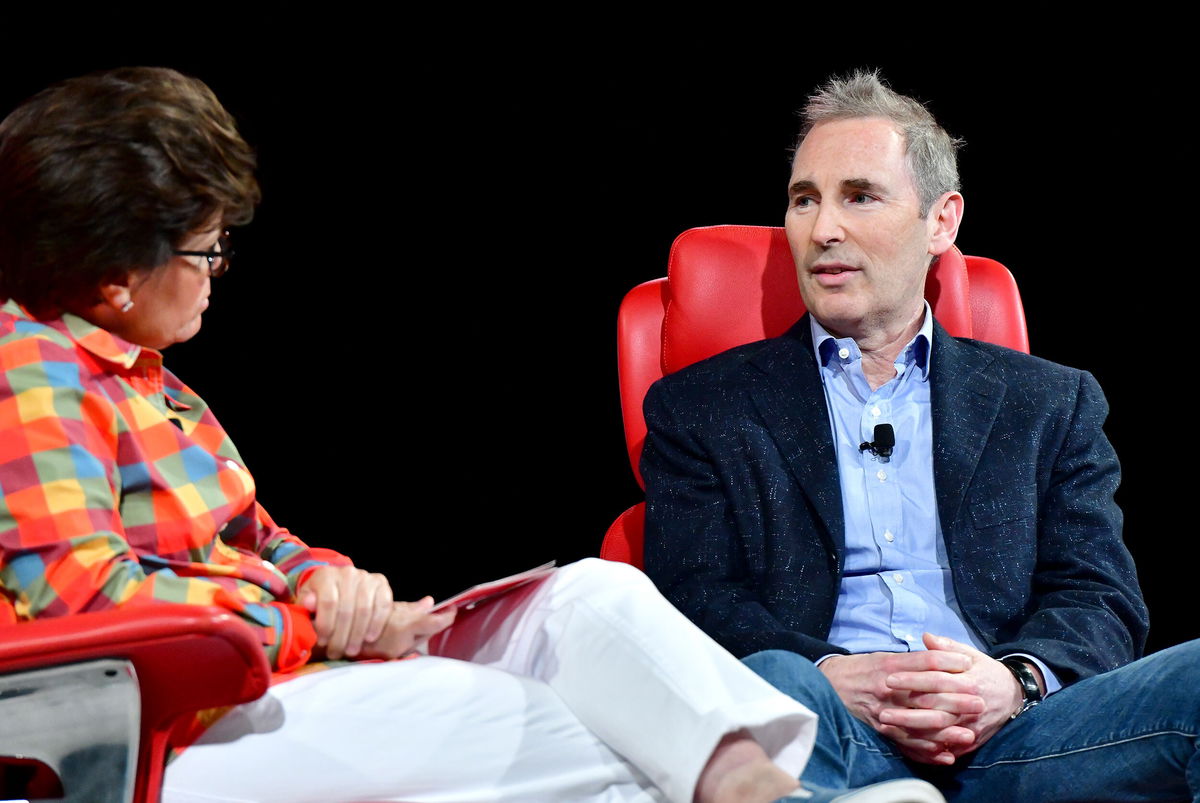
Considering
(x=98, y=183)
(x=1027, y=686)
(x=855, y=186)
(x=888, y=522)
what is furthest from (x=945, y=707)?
(x=98, y=183)

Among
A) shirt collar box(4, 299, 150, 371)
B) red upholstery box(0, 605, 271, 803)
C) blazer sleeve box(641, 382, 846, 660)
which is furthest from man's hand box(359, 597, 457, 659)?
blazer sleeve box(641, 382, 846, 660)

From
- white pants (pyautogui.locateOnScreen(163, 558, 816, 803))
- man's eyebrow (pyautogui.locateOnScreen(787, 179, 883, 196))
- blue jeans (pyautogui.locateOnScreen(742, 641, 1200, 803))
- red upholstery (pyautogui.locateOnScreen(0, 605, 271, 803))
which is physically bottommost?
blue jeans (pyautogui.locateOnScreen(742, 641, 1200, 803))

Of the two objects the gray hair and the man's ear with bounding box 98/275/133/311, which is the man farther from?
the man's ear with bounding box 98/275/133/311


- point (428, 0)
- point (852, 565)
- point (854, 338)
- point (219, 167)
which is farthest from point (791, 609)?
point (428, 0)

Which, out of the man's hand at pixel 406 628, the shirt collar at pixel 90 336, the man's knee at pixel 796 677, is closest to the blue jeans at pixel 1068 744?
the man's knee at pixel 796 677

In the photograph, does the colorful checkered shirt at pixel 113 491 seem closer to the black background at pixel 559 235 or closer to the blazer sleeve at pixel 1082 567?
the blazer sleeve at pixel 1082 567

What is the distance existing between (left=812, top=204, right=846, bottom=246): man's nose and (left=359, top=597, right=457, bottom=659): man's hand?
3.22 ft

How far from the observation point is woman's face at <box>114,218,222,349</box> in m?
1.48

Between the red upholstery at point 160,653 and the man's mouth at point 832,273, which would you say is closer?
the red upholstery at point 160,653

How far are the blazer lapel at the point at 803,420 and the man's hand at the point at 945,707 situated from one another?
27cm

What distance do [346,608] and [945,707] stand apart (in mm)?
791

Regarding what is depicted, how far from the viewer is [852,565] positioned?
2.06 m

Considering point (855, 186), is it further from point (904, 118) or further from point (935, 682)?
point (935, 682)

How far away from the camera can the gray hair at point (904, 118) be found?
7.57 ft
